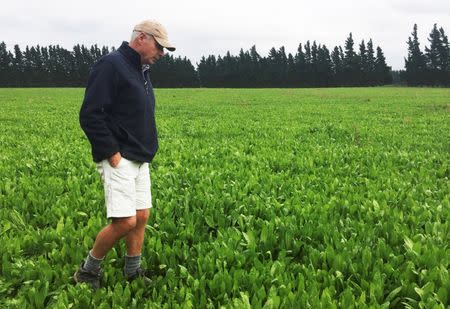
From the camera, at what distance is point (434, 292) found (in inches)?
150

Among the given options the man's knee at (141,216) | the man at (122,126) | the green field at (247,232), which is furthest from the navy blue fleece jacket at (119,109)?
the green field at (247,232)

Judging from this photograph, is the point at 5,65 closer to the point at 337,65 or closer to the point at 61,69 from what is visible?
the point at 61,69

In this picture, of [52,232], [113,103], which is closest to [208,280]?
[113,103]

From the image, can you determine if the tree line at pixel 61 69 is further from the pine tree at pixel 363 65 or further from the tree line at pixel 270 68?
the pine tree at pixel 363 65

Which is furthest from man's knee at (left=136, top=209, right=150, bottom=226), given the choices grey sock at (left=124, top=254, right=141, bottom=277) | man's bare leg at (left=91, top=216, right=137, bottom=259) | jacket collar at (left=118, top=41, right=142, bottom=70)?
jacket collar at (left=118, top=41, right=142, bottom=70)

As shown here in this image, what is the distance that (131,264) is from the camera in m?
4.20

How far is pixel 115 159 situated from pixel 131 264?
120 centimetres

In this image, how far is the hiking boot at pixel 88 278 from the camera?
403 centimetres

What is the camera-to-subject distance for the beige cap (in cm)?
370

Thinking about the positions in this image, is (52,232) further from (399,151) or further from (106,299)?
(399,151)

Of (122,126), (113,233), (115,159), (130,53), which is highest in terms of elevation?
(130,53)

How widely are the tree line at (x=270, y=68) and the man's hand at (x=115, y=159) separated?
374 ft

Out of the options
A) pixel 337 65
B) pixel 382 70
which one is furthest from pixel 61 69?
pixel 382 70

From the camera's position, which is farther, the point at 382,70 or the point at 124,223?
the point at 382,70
